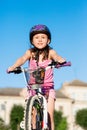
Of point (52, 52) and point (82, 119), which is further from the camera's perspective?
point (82, 119)

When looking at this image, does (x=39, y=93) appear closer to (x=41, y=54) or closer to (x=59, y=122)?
(x=41, y=54)

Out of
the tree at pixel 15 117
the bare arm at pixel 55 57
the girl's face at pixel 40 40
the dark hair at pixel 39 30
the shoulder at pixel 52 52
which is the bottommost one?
the bare arm at pixel 55 57

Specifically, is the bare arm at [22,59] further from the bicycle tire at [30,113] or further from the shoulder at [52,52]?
the bicycle tire at [30,113]

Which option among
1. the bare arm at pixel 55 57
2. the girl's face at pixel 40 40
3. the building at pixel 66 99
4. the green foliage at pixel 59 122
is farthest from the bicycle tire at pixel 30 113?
the building at pixel 66 99

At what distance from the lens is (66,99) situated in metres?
123

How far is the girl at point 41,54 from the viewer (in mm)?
7289

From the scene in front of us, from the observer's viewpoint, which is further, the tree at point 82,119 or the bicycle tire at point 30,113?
the tree at point 82,119

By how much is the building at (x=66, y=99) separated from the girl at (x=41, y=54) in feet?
353

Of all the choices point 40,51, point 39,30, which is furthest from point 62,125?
point 39,30

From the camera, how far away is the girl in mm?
7289

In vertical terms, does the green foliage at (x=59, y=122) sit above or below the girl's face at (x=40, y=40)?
above

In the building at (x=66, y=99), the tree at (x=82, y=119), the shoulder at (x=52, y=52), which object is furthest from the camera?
the building at (x=66, y=99)

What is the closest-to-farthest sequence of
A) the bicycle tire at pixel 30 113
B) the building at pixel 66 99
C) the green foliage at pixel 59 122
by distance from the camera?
the bicycle tire at pixel 30 113 → the green foliage at pixel 59 122 → the building at pixel 66 99

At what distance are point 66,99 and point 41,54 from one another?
115965mm
